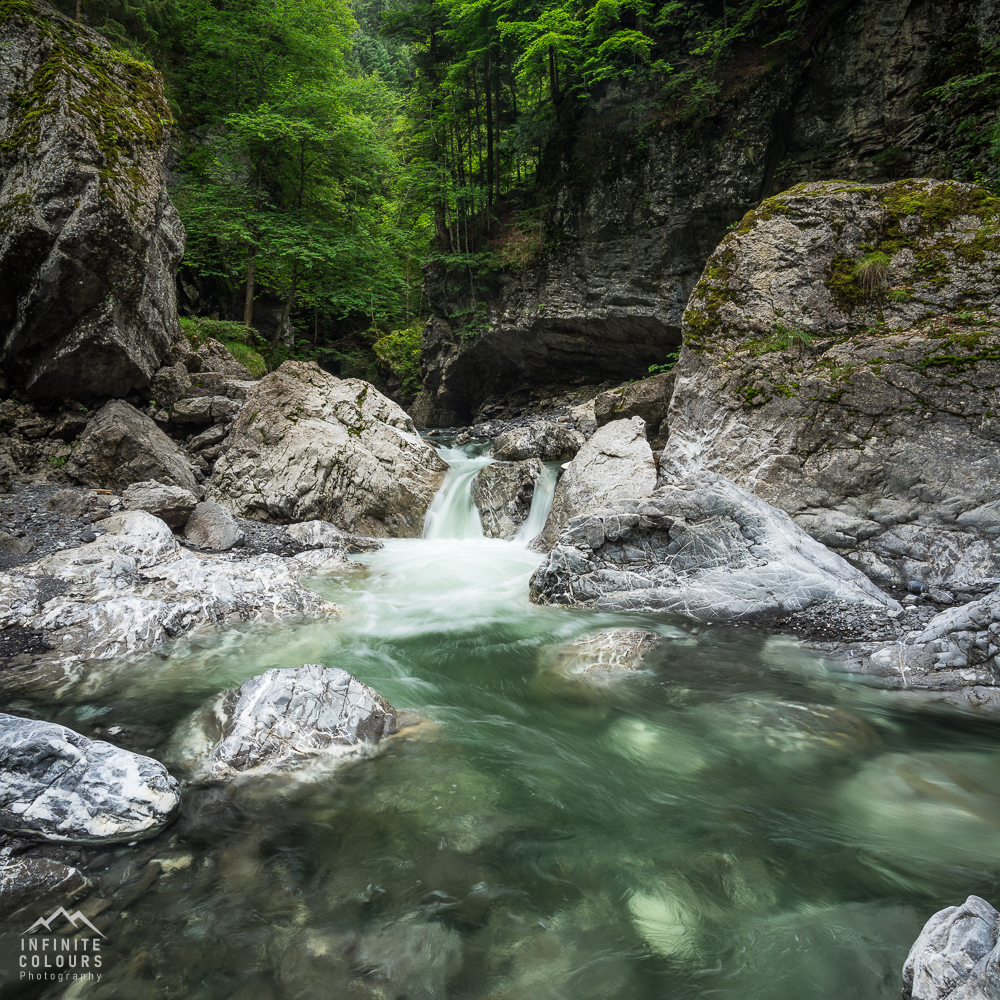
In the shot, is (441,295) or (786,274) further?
(441,295)

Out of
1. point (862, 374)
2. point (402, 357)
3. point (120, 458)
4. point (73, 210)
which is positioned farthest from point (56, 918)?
point (402, 357)

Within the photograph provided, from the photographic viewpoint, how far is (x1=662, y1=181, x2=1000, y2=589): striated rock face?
18.0 feet

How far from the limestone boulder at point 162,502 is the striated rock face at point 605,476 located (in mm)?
5197

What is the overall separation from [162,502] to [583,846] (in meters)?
7.33

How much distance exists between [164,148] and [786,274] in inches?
437

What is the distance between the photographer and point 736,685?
4.05m

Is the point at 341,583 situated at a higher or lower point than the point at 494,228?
lower

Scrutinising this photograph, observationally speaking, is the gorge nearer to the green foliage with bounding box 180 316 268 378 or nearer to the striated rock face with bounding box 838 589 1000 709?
the striated rock face with bounding box 838 589 1000 709

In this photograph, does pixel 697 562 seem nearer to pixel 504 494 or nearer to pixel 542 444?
pixel 504 494

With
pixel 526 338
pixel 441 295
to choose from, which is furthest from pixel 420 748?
pixel 441 295

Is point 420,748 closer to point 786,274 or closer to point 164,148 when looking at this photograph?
point 786,274

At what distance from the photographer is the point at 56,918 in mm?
2055

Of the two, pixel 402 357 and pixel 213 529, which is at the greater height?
pixel 402 357

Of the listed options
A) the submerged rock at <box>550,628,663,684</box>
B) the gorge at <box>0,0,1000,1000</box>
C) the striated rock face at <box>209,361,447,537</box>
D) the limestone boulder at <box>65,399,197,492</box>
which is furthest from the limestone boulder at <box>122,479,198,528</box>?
the submerged rock at <box>550,628,663,684</box>
